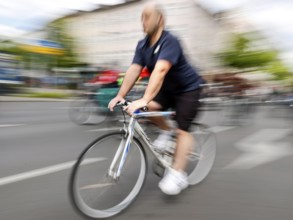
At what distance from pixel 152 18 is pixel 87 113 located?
667cm

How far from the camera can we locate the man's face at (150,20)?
337 cm

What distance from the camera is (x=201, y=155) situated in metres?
4.56

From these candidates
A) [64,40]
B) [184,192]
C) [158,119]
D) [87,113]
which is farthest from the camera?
[64,40]

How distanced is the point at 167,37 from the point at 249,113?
7.79 metres

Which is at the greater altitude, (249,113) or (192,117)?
(192,117)

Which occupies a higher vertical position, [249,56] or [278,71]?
[249,56]

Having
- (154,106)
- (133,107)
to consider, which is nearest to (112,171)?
(133,107)

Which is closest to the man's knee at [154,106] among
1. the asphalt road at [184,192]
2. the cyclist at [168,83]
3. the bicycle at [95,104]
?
the cyclist at [168,83]

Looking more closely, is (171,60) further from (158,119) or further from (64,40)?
(64,40)

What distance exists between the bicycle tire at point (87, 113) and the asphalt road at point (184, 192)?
199 centimetres

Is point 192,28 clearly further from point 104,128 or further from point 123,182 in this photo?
point 123,182

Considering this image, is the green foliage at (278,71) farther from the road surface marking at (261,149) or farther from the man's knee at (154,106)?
the man's knee at (154,106)

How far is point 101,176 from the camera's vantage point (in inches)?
133

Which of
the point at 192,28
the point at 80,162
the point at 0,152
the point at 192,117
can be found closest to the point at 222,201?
the point at 192,117
